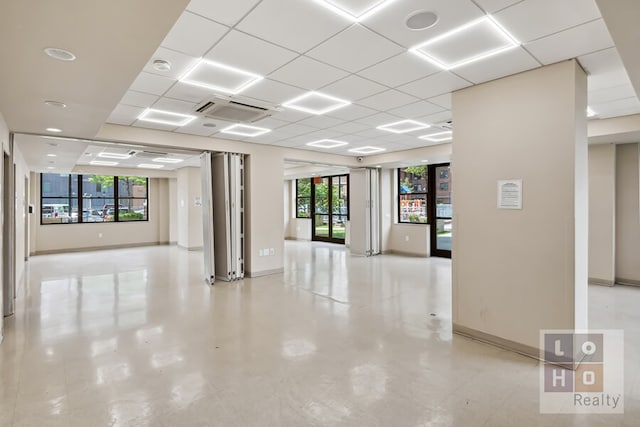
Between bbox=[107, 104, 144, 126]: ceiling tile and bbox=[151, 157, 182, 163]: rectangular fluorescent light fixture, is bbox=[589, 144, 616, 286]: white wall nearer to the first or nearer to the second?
bbox=[107, 104, 144, 126]: ceiling tile

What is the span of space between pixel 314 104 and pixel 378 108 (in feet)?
2.98

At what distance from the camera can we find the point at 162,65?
3.17 meters

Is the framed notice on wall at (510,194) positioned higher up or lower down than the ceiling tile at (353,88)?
lower down

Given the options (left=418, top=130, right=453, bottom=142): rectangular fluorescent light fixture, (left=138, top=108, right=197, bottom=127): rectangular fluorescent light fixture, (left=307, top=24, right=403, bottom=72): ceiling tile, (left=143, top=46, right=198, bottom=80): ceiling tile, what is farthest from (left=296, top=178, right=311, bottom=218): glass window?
(left=307, top=24, right=403, bottom=72): ceiling tile

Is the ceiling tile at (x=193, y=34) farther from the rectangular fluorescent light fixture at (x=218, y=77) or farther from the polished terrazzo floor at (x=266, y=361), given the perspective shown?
the polished terrazzo floor at (x=266, y=361)

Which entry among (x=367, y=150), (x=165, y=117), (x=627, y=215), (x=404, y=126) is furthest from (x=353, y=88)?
(x=627, y=215)

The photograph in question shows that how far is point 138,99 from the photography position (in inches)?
163

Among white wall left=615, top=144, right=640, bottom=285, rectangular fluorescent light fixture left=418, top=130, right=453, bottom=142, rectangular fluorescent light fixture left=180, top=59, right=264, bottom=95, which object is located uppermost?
rectangular fluorescent light fixture left=418, top=130, right=453, bottom=142

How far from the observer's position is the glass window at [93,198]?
10.9 m

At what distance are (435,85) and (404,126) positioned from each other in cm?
196

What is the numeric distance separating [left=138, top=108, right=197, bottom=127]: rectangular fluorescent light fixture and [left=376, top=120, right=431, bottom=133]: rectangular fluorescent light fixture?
3.12 metres

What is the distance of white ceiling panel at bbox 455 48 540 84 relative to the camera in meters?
3.05

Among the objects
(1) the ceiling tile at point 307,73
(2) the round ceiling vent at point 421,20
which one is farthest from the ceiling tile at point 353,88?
(2) the round ceiling vent at point 421,20

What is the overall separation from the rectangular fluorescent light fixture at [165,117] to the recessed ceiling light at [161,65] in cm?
149
